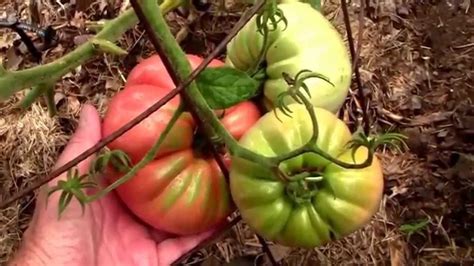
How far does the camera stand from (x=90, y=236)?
3.92ft

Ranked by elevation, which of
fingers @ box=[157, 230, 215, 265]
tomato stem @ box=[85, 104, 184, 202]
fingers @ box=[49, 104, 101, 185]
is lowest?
fingers @ box=[157, 230, 215, 265]

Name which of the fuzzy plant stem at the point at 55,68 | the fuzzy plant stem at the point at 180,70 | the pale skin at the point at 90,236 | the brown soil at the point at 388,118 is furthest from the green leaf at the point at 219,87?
the brown soil at the point at 388,118

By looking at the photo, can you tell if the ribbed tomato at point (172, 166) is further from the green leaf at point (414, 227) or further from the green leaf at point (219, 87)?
the green leaf at point (414, 227)

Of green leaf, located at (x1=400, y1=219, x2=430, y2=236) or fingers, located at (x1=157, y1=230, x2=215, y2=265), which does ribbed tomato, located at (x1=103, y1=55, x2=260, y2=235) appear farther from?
green leaf, located at (x1=400, y1=219, x2=430, y2=236)

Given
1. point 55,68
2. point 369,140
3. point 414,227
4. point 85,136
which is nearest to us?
point 369,140

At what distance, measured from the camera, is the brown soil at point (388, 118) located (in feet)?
5.09

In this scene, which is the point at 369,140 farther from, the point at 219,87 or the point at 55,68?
the point at 55,68

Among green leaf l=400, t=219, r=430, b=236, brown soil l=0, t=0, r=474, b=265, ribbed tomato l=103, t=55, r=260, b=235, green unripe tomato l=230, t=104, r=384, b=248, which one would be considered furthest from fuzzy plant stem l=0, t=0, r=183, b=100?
green leaf l=400, t=219, r=430, b=236

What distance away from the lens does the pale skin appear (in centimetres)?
116

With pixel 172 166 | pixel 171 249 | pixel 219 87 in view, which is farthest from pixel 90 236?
pixel 219 87

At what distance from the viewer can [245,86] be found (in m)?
1.02

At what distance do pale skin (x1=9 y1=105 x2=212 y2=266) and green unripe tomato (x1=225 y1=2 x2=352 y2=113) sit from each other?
0.79 ft

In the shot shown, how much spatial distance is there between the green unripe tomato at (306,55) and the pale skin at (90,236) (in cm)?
24

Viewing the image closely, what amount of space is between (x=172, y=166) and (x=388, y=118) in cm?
67
